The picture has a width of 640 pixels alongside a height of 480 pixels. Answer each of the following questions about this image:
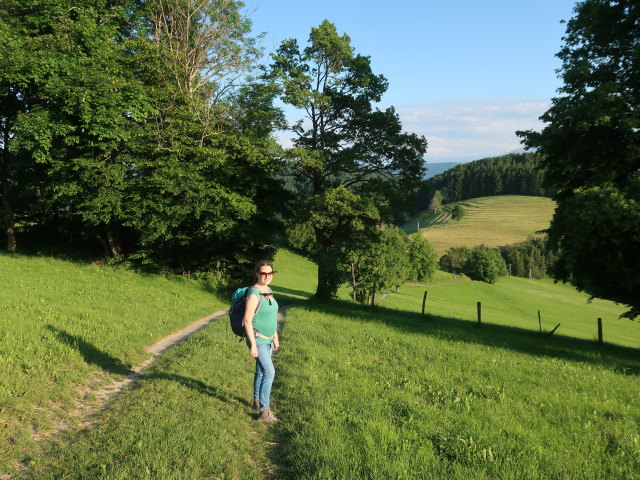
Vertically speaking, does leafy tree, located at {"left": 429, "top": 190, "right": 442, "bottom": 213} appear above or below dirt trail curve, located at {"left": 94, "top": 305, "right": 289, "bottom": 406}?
above

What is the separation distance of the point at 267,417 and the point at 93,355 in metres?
4.79

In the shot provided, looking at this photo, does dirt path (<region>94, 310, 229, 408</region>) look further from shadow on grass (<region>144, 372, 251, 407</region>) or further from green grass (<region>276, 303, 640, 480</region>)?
green grass (<region>276, 303, 640, 480</region>)

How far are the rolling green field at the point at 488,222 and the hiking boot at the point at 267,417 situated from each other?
399ft

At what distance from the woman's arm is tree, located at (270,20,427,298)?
16.5 m

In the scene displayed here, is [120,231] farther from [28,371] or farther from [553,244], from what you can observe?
[553,244]

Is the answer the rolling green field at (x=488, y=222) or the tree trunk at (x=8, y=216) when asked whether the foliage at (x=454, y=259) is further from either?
the tree trunk at (x=8, y=216)

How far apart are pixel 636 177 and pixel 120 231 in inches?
1038

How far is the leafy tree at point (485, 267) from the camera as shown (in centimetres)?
9812

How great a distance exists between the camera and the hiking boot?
5719mm

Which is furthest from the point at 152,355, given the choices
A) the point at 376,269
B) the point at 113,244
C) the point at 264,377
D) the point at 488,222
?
the point at 488,222

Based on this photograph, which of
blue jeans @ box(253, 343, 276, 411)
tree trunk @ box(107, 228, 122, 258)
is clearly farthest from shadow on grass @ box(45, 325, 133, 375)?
tree trunk @ box(107, 228, 122, 258)

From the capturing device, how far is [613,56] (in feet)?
50.3

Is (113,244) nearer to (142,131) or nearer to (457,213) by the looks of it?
(142,131)

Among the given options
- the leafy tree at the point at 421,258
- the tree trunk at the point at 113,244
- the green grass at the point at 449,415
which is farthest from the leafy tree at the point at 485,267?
the green grass at the point at 449,415
